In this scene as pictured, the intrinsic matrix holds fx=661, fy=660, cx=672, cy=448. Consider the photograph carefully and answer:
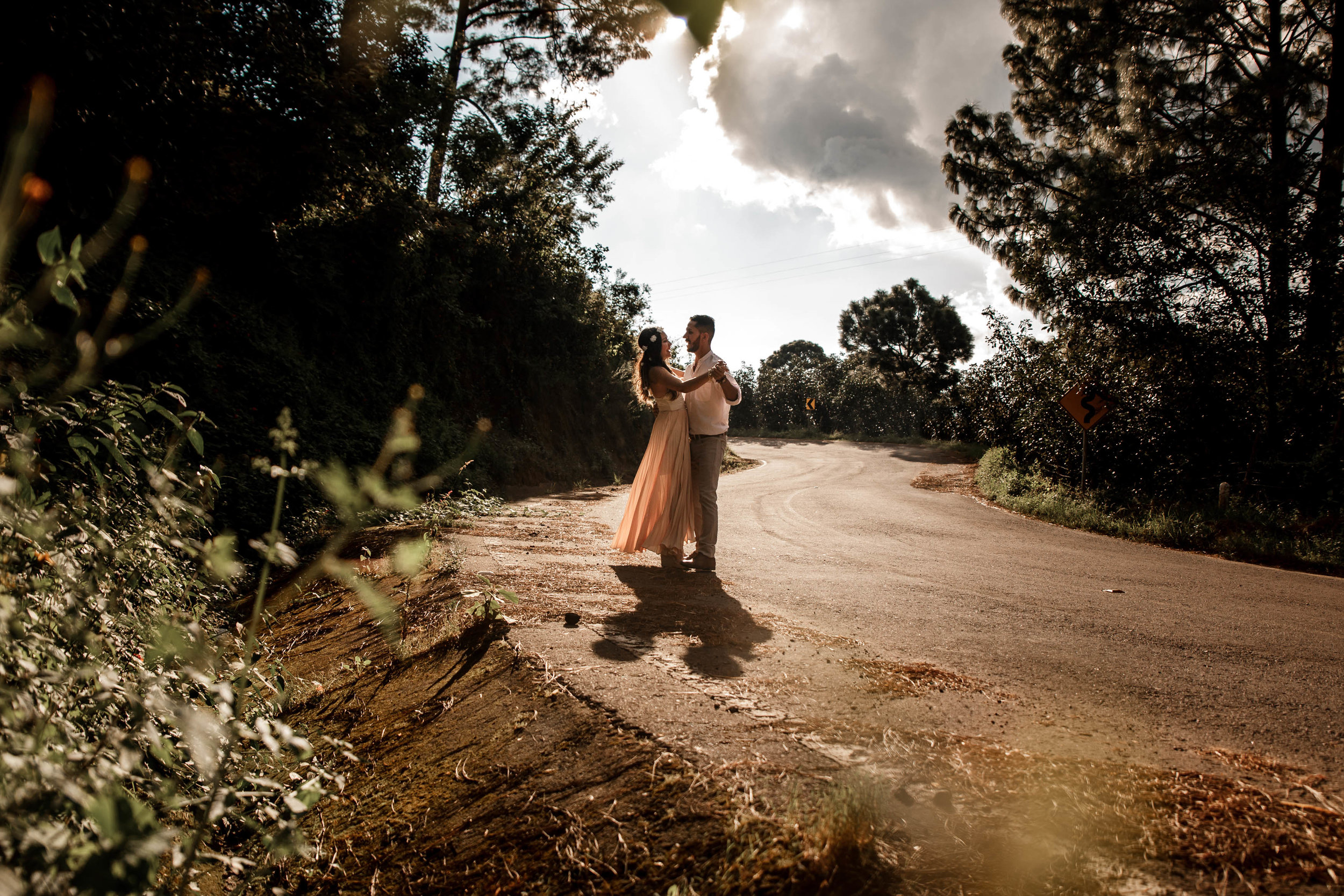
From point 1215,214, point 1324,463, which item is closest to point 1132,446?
point 1324,463

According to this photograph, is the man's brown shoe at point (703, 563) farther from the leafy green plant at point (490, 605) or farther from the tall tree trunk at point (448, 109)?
the tall tree trunk at point (448, 109)

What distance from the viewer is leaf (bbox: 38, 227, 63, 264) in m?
1.01

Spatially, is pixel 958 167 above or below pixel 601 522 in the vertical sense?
above

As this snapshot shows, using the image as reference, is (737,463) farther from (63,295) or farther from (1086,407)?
(63,295)

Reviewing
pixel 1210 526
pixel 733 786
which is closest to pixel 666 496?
pixel 733 786

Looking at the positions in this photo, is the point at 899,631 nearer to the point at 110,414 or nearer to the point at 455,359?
the point at 110,414

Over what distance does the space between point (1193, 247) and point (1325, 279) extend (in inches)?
75.2

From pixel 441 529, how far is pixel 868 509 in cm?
746

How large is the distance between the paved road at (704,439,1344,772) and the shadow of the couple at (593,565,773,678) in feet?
1.32

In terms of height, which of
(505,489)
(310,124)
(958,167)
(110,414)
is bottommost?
(505,489)

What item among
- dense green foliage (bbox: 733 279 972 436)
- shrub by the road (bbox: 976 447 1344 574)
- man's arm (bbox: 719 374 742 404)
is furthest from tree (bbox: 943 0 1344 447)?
dense green foliage (bbox: 733 279 972 436)

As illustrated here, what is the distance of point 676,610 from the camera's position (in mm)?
3785

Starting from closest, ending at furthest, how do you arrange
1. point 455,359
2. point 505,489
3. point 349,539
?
point 349,539 → point 505,489 → point 455,359

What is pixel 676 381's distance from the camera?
5.27 metres
